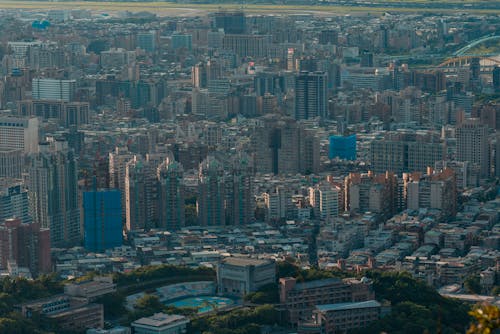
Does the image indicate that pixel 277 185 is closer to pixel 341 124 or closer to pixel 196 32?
pixel 341 124

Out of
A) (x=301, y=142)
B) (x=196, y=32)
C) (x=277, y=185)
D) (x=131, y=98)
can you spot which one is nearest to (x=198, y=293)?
(x=277, y=185)

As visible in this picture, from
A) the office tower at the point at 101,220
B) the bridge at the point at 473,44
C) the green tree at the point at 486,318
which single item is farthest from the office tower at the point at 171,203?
the bridge at the point at 473,44

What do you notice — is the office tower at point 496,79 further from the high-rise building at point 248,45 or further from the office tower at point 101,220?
the office tower at point 101,220

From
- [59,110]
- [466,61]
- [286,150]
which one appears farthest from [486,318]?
[466,61]

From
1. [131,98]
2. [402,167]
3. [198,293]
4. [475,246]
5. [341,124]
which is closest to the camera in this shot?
[198,293]

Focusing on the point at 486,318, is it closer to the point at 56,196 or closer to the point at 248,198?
the point at 56,196

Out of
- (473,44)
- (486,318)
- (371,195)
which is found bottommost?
(473,44)
